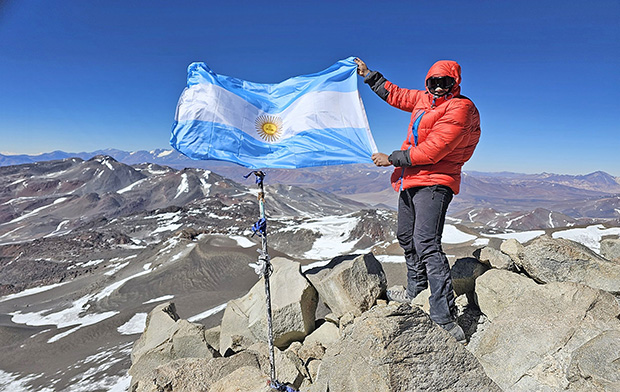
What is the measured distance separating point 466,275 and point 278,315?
10.8 feet

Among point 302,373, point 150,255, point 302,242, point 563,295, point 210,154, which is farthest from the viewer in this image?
point 302,242

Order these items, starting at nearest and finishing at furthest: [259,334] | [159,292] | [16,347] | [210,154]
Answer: [210,154]
[259,334]
[16,347]
[159,292]

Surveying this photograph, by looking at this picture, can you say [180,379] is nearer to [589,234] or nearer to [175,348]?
[175,348]

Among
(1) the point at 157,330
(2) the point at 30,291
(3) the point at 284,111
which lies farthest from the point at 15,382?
(2) the point at 30,291

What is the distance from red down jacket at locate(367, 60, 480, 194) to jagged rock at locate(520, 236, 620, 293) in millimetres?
2169

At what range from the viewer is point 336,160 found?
17.6 ft

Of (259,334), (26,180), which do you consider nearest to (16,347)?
(259,334)

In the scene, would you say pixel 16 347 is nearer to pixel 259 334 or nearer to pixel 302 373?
pixel 259 334

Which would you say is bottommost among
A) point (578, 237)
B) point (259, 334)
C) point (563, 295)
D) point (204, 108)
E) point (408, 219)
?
point (578, 237)

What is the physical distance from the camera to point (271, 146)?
566 centimetres

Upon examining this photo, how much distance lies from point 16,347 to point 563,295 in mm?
24580

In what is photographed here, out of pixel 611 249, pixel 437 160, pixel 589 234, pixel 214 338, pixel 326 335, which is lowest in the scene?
pixel 589 234

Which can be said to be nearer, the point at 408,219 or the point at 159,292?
the point at 408,219

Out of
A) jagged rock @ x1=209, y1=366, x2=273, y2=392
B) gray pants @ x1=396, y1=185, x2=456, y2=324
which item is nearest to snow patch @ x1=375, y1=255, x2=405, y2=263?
gray pants @ x1=396, y1=185, x2=456, y2=324
